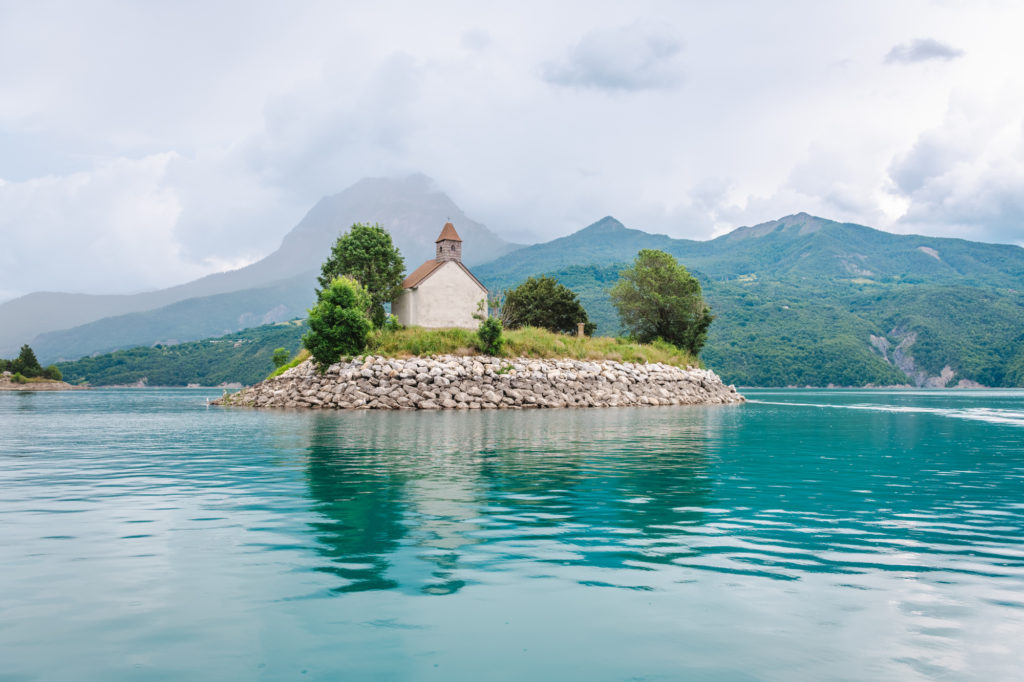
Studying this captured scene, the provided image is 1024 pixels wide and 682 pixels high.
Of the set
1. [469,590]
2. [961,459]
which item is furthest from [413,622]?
[961,459]

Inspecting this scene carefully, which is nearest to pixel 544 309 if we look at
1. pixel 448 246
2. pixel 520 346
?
pixel 448 246

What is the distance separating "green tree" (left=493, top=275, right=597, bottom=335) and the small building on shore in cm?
1247

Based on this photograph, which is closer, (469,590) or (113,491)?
(469,590)

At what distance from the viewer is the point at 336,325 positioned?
57.1 meters

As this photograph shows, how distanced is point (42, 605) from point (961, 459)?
943 inches

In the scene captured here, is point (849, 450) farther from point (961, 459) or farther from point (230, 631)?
point (230, 631)

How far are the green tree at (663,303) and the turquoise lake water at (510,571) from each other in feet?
210

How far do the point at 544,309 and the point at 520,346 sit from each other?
69.2 ft

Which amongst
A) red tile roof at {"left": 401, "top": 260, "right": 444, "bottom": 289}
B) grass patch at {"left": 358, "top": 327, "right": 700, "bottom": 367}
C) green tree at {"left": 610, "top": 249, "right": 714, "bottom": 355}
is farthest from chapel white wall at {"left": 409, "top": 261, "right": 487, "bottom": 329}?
green tree at {"left": 610, "top": 249, "right": 714, "bottom": 355}

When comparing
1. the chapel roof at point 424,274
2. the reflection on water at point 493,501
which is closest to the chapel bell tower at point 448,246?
the chapel roof at point 424,274

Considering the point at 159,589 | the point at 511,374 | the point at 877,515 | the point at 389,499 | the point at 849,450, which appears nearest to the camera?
the point at 159,589

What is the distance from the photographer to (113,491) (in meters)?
14.9

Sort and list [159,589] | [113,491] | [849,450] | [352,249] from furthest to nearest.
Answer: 1. [352,249]
2. [849,450]
3. [113,491]
4. [159,589]

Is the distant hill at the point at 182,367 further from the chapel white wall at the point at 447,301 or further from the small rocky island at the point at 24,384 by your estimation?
the chapel white wall at the point at 447,301
